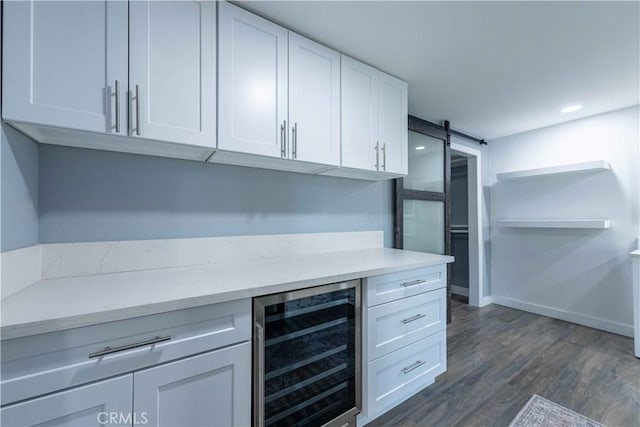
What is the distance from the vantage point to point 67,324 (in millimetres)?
776

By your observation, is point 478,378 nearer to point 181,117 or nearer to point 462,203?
point 181,117

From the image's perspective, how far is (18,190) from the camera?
41.1 inches

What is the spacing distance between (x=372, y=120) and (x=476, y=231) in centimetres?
266

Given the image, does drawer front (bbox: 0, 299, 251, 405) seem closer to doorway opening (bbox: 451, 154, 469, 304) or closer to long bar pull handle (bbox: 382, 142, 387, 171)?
long bar pull handle (bbox: 382, 142, 387, 171)

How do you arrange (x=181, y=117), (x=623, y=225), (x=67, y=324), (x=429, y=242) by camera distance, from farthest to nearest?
(x=429, y=242)
(x=623, y=225)
(x=181, y=117)
(x=67, y=324)

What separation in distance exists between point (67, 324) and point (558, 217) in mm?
4348

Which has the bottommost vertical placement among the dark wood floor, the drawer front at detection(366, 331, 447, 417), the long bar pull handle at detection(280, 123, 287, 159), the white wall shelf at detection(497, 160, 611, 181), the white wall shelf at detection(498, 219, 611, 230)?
the dark wood floor

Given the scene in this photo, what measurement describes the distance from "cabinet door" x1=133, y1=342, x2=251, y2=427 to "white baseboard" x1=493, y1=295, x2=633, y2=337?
3824mm

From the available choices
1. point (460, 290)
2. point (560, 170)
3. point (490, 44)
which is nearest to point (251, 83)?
point (490, 44)

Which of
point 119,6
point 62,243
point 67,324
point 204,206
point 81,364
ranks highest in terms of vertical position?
point 119,6

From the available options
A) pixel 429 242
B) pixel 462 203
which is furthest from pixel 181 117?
pixel 462 203

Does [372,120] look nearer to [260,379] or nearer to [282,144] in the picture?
[282,144]

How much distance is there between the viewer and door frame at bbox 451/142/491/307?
12.0 ft

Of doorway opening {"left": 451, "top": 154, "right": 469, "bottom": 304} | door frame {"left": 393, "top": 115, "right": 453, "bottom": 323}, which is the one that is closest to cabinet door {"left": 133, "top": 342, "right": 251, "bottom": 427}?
door frame {"left": 393, "top": 115, "right": 453, "bottom": 323}
